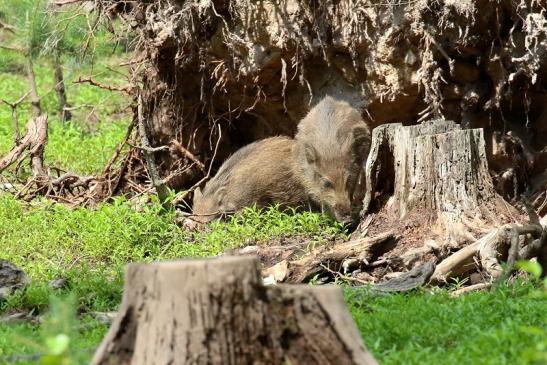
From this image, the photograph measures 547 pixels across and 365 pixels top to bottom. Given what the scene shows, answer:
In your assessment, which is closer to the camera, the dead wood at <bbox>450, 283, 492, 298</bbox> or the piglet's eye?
the dead wood at <bbox>450, 283, 492, 298</bbox>

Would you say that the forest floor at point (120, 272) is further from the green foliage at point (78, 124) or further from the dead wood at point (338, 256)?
the dead wood at point (338, 256)

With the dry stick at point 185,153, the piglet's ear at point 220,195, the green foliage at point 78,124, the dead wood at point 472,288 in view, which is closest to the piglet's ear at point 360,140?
the piglet's ear at point 220,195

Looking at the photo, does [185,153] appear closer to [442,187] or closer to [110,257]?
[110,257]

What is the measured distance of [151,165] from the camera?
10.1m

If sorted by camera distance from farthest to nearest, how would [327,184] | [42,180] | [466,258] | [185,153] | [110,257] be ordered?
[185,153] → [42,180] → [327,184] → [110,257] → [466,258]

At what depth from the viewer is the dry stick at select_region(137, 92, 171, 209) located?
982 centimetres

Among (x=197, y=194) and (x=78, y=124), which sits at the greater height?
(x=78, y=124)

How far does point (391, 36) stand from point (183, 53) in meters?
2.40

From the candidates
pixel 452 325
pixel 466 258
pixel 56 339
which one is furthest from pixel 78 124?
pixel 56 339

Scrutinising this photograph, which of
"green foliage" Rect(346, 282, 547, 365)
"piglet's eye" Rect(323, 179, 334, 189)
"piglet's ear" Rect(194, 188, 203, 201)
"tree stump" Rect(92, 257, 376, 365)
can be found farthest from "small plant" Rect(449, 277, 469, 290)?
"piglet's ear" Rect(194, 188, 203, 201)

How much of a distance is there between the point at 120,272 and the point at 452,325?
3.21 meters

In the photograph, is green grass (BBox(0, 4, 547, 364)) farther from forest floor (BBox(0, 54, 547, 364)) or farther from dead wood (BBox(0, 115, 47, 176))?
dead wood (BBox(0, 115, 47, 176))

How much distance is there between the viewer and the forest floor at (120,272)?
14.2 feet

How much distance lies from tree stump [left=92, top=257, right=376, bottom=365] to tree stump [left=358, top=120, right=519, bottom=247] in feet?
12.6
